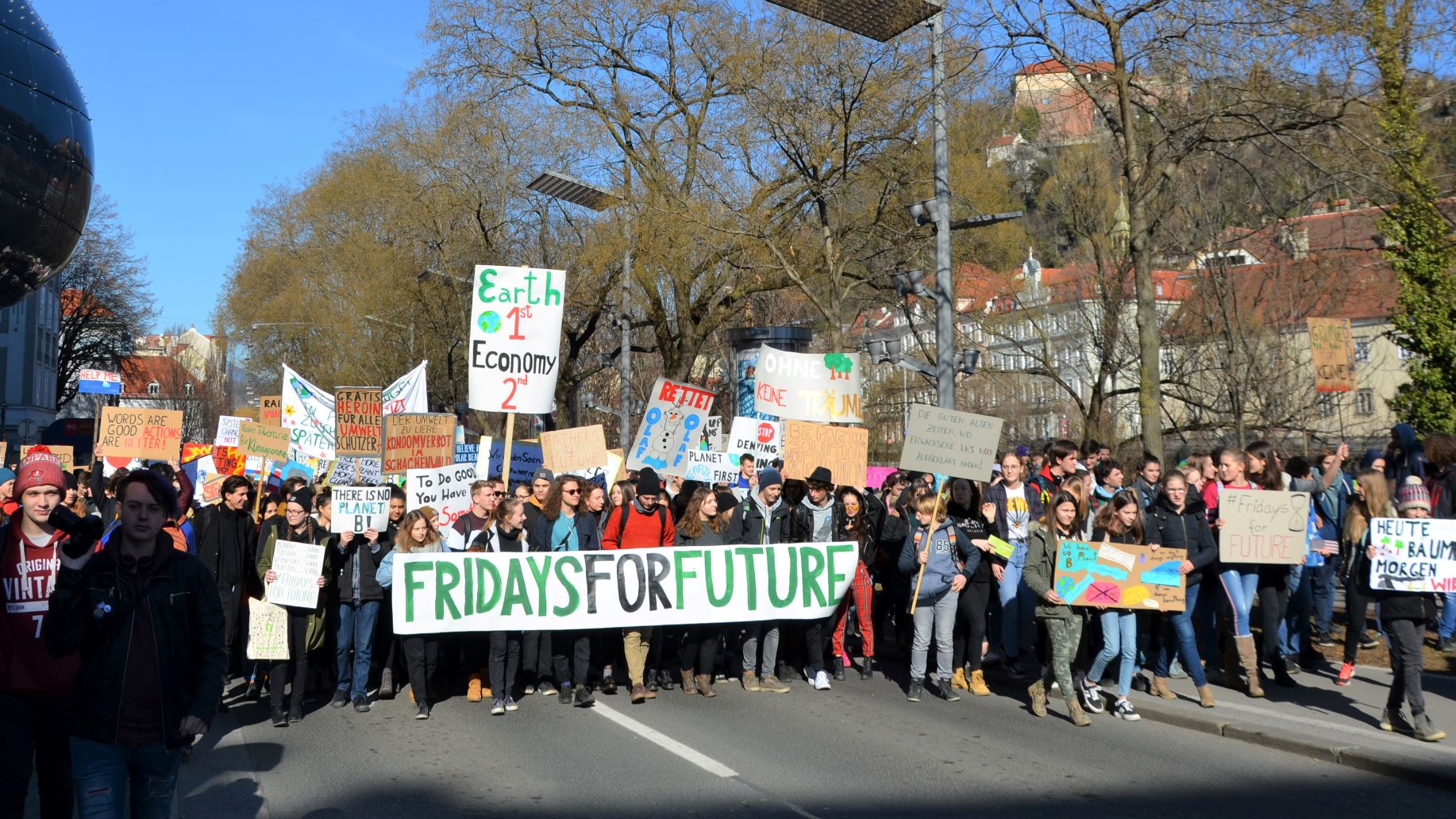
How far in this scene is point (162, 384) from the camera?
101m

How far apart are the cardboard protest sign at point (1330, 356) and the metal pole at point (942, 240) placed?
388cm

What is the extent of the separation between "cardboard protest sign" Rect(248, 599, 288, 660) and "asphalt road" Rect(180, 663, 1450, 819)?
533 mm

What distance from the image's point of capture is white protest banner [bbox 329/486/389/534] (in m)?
10.3

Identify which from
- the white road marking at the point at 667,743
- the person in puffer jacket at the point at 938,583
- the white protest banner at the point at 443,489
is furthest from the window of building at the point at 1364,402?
the white road marking at the point at 667,743

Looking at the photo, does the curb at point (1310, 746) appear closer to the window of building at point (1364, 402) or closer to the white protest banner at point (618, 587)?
the white protest banner at point (618, 587)

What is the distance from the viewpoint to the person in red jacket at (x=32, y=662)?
5.13 m

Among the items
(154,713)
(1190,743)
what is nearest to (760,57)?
(1190,743)

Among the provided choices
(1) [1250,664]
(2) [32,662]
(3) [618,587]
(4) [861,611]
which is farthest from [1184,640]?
(2) [32,662]

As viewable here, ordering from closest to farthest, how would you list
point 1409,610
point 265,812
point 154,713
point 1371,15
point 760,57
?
point 154,713
point 265,812
point 1409,610
point 1371,15
point 760,57

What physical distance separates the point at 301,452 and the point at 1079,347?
1952 centimetres

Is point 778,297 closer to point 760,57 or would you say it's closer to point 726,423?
point 726,423

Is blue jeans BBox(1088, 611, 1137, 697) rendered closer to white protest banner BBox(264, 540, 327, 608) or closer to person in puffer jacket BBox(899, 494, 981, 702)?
person in puffer jacket BBox(899, 494, 981, 702)

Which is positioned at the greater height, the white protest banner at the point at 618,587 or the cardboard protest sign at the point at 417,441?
the cardboard protest sign at the point at 417,441

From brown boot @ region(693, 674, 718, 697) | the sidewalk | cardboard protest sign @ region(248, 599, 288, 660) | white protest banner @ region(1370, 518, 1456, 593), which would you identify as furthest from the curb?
cardboard protest sign @ region(248, 599, 288, 660)
